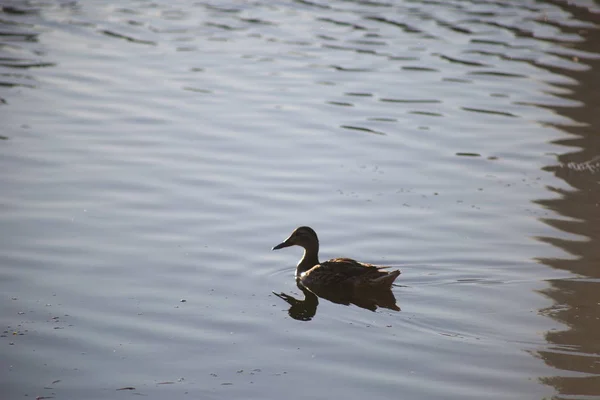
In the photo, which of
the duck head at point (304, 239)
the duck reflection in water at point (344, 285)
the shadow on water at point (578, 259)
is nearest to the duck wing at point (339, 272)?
the duck reflection in water at point (344, 285)

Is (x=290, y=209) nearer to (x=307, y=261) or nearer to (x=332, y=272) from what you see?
(x=307, y=261)

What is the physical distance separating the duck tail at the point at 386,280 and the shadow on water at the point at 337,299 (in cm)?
12

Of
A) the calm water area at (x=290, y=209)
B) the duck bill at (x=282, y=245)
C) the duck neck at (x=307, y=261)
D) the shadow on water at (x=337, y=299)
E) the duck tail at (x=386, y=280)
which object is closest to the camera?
the calm water area at (x=290, y=209)

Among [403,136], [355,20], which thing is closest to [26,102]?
[403,136]

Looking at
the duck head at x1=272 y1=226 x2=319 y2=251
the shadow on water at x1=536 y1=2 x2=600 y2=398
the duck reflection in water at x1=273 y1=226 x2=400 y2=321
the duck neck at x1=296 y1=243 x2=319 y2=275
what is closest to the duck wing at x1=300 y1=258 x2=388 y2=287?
the duck reflection in water at x1=273 y1=226 x2=400 y2=321

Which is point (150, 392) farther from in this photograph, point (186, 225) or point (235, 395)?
point (186, 225)

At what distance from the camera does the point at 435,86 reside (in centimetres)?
1761

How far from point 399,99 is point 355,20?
7.45 m

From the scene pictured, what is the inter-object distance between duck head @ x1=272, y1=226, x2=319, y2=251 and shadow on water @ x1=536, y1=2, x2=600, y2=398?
93.5 inches

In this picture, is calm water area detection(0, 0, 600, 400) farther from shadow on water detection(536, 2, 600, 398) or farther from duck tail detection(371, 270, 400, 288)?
duck tail detection(371, 270, 400, 288)

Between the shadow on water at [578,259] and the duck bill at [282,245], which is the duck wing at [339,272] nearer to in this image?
the duck bill at [282,245]

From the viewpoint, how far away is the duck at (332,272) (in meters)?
9.12

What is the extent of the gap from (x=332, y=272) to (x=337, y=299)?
0.27 m

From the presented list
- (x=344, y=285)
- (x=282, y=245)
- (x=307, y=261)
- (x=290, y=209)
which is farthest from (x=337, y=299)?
(x=290, y=209)
